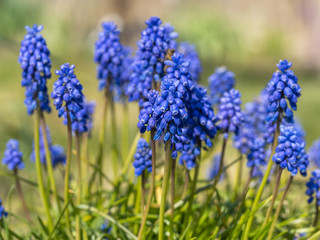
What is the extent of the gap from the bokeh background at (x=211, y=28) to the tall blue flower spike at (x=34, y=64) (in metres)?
11.3

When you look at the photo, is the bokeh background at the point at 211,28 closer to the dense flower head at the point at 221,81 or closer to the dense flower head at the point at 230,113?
the dense flower head at the point at 221,81

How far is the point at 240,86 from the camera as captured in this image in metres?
15.3

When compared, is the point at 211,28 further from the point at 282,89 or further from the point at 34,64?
the point at 282,89

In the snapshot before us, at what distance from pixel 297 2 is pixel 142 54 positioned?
16.2 m

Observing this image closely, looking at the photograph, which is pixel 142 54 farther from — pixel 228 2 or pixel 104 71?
pixel 228 2

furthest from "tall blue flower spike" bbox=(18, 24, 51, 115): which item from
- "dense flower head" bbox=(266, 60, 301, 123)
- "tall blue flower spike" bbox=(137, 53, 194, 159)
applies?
"dense flower head" bbox=(266, 60, 301, 123)

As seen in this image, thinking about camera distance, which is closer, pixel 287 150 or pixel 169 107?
pixel 169 107

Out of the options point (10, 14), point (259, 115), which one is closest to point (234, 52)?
point (10, 14)

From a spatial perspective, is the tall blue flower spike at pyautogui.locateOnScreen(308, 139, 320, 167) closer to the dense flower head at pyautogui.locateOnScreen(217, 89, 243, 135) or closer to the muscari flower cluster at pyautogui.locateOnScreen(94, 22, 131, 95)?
the dense flower head at pyautogui.locateOnScreen(217, 89, 243, 135)

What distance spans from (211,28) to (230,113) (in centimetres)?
1474

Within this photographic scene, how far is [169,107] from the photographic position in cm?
303

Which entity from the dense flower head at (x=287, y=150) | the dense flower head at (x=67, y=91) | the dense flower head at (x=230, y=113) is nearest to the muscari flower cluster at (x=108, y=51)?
the dense flower head at (x=67, y=91)

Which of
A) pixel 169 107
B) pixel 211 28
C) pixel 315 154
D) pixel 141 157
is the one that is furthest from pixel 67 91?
pixel 211 28

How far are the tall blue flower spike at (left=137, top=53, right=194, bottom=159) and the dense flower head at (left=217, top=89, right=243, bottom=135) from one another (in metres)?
0.95
